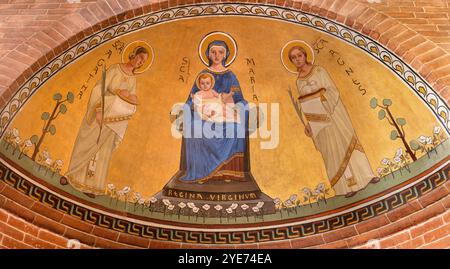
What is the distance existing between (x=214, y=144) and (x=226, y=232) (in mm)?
1008

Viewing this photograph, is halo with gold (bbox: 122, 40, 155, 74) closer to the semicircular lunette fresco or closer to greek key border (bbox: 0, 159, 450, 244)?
the semicircular lunette fresco

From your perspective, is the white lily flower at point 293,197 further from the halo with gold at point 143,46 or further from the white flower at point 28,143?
the white flower at point 28,143

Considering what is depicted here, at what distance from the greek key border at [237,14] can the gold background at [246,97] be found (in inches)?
3.0

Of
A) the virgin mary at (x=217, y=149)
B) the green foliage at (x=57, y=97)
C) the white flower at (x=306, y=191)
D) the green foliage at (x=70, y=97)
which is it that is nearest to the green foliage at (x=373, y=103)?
the white flower at (x=306, y=191)

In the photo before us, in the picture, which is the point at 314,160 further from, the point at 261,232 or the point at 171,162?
the point at 171,162

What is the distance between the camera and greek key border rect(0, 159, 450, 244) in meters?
5.73

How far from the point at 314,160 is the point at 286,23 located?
152 centimetres

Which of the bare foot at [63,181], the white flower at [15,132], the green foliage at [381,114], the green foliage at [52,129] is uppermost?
the green foliage at [381,114]

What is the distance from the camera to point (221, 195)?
6605 millimetres

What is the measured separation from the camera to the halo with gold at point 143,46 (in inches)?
251

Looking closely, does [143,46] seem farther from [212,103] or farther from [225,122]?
[225,122]

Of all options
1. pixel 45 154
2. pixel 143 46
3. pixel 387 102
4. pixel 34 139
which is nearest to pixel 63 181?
pixel 45 154

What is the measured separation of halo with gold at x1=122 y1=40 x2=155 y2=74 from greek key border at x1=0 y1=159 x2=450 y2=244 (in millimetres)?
1615

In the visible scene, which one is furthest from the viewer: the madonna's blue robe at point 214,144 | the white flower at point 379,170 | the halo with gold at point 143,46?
the madonna's blue robe at point 214,144
